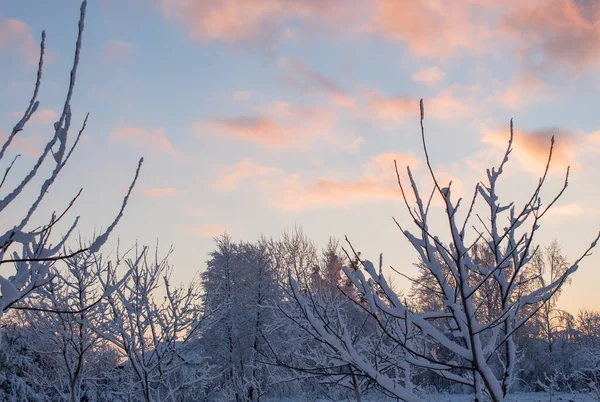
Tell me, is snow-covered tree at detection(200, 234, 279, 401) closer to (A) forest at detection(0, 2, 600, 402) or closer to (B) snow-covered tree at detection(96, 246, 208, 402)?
(A) forest at detection(0, 2, 600, 402)

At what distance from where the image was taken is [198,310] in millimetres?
10984

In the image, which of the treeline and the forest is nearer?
the forest

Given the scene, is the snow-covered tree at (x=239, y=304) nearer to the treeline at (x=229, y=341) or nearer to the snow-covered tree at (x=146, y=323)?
the treeline at (x=229, y=341)

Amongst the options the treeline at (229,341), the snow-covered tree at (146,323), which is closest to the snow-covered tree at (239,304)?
the treeline at (229,341)

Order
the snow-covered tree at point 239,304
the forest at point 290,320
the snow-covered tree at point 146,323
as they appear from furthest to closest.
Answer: the snow-covered tree at point 239,304 → the snow-covered tree at point 146,323 → the forest at point 290,320

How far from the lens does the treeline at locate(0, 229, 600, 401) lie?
9.78 meters

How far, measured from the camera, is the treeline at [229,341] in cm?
978

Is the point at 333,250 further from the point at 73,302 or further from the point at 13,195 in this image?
the point at 13,195

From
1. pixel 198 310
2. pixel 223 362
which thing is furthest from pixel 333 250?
pixel 198 310

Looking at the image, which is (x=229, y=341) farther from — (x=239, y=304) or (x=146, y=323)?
(x=146, y=323)

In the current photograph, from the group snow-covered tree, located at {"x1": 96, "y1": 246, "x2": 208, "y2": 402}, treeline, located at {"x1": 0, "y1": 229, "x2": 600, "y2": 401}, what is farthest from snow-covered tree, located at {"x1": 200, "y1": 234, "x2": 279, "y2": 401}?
snow-covered tree, located at {"x1": 96, "y1": 246, "x2": 208, "y2": 402}

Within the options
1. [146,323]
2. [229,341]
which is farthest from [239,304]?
[146,323]

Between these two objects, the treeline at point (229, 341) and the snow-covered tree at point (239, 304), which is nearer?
the treeline at point (229, 341)

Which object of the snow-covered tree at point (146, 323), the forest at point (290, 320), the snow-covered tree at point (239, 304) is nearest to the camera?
the forest at point (290, 320)
